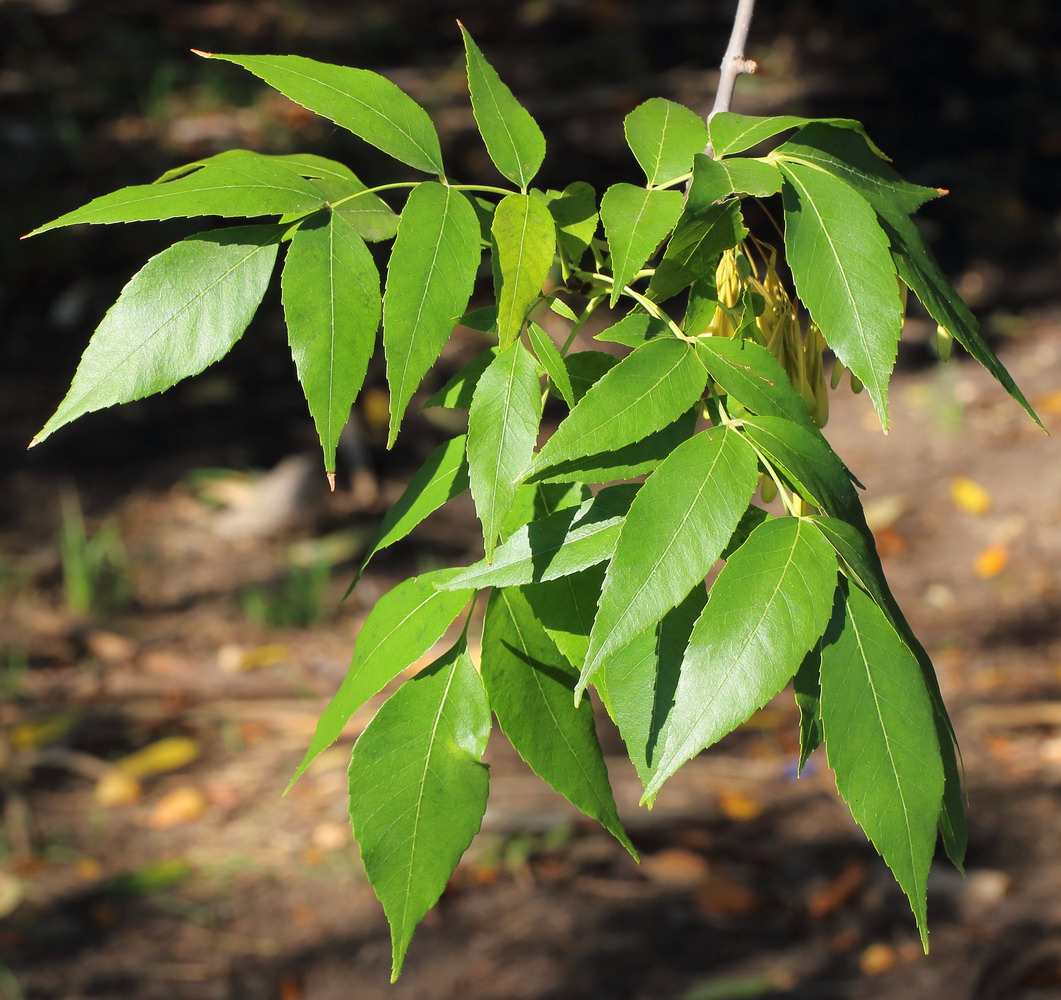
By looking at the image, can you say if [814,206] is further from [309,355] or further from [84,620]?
[84,620]

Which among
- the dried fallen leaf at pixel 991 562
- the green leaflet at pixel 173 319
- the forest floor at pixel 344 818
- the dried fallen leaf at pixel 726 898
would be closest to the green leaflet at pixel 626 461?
the green leaflet at pixel 173 319

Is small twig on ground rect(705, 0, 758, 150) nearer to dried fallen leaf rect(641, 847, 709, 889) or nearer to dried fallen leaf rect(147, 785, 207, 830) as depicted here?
dried fallen leaf rect(641, 847, 709, 889)

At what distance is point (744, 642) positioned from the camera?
27.8 inches

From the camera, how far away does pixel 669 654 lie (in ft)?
2.55

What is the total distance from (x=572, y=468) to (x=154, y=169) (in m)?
4.60

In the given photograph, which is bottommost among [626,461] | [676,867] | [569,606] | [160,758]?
[160,758]

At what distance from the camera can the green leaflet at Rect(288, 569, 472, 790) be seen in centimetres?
86

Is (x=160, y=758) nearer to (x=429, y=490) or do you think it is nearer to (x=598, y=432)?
(x=429, y=490)

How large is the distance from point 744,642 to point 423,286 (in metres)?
0.30

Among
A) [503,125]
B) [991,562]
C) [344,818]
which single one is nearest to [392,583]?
[344,818]

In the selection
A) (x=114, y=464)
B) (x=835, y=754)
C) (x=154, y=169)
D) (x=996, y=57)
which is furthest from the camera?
(x=996, y=57)

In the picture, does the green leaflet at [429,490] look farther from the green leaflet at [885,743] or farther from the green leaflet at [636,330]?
the green leaflet at [885,743]

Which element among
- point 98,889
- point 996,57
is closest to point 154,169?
point 98,889

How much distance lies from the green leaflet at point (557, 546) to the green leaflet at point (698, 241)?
158mm
